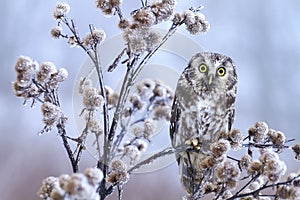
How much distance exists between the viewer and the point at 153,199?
1.00 meters

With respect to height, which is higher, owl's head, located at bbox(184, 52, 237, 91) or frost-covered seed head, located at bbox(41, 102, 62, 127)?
owl's head, located at bbox(184, 52, 237, 91)

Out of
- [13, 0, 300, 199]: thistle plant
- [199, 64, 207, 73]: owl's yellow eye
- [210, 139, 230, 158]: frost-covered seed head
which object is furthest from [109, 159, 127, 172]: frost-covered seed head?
[199, 64, 207, 73]: owl's yellow eye

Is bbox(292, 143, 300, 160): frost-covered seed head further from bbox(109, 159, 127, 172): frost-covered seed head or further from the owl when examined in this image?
bbox(109, 159, 127, 172): frost-covered seed head

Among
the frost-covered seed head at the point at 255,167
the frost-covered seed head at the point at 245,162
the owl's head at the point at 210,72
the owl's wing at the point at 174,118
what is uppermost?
the owl's head at the point at 210,72

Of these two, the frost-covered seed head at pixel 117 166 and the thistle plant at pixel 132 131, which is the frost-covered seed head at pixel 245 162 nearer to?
the thistle plant at pixel 132 131

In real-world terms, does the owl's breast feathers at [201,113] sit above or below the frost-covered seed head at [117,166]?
above

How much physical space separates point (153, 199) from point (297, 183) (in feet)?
1.78

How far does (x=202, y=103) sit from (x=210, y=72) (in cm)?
5

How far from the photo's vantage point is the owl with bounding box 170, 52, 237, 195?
663 millimetres

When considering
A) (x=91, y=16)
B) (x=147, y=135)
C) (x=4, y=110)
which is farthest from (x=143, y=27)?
(x=4, y=110)

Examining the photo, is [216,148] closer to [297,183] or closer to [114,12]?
[297,183]

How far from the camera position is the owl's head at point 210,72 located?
0.66 metres

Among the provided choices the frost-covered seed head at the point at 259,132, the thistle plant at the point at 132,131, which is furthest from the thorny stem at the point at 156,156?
the frost-covered seed head at the point at 259,132

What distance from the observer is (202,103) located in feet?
2.20
